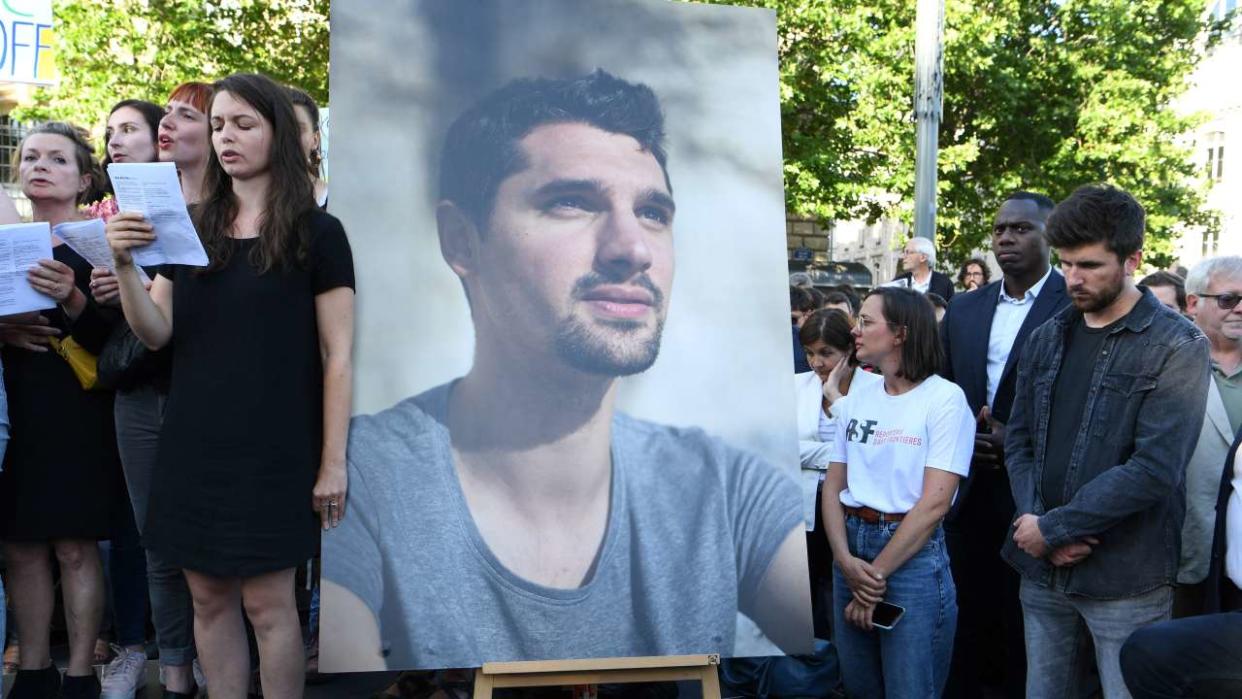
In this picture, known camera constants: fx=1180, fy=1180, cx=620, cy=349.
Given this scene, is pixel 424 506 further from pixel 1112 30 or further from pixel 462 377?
pixel 1112 30

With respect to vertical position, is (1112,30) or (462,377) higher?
(1112,30)

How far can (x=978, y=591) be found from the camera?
167 inches

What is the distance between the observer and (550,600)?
10.0ft

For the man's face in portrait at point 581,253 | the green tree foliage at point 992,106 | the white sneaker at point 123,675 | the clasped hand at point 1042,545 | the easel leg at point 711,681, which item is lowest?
the white sneaker at point 123,675

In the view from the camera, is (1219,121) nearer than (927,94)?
No

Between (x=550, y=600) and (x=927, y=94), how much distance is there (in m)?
8.37

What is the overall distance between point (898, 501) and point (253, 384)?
1793mm

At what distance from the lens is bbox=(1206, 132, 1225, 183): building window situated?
92.2 feet

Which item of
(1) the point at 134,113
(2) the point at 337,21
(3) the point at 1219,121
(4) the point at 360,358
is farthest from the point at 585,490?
(3) the point at 1219,121

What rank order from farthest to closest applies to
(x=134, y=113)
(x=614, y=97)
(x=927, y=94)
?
1. (x=927, y=94)
2. (x=134, y=113)
3. (x=614, y=97)

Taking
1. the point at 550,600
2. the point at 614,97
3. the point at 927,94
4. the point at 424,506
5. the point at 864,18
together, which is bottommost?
the point at 550,600

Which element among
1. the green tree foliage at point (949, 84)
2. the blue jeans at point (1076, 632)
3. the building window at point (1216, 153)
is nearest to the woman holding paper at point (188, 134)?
the blue jeans at point (1076, 632)

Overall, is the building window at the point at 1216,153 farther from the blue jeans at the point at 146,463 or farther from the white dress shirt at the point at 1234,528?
the blue jeans at the point at 146,463

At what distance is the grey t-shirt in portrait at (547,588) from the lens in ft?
9.86
